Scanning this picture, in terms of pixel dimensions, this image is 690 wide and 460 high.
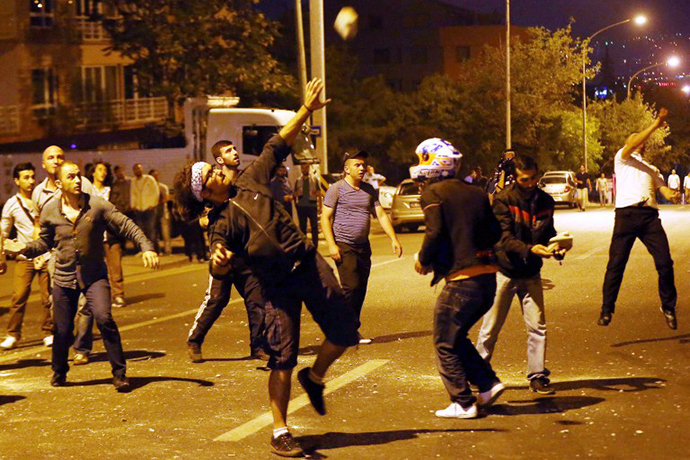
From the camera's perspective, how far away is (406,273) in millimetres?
17250

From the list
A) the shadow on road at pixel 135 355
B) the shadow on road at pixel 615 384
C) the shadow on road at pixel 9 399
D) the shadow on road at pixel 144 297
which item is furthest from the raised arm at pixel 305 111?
the shadow on road at pixel 144 297

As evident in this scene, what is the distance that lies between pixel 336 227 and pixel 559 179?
3855 centimetres

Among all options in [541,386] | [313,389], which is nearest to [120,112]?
[541,386]

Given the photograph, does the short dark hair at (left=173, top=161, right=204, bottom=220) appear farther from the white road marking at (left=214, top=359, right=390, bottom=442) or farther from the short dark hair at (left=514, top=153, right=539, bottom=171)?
the short dark hair at (left=514, top=153, right=539, bottom=171)

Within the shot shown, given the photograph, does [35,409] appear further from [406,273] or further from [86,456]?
[406,273]

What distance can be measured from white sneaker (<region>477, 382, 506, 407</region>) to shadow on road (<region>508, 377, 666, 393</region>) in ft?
3.08

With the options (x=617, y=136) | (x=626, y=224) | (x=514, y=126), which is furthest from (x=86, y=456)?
(x=617, y=136)

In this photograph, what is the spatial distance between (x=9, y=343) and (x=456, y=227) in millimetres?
5799

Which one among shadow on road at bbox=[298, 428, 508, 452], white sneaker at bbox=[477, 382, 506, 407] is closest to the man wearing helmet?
white sneaker at bbox=[477, 382, 506, 407]

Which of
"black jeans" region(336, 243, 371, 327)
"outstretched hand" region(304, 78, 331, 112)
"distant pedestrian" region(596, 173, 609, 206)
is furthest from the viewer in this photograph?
"distant pedestrian" region(596, 173, 609, 206)

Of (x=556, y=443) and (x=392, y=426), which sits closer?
(x=556, y=443)

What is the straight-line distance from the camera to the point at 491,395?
286 inches

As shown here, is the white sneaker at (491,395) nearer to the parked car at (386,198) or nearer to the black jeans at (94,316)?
the black jeans at (94,316)

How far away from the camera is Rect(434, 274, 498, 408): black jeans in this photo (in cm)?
705
